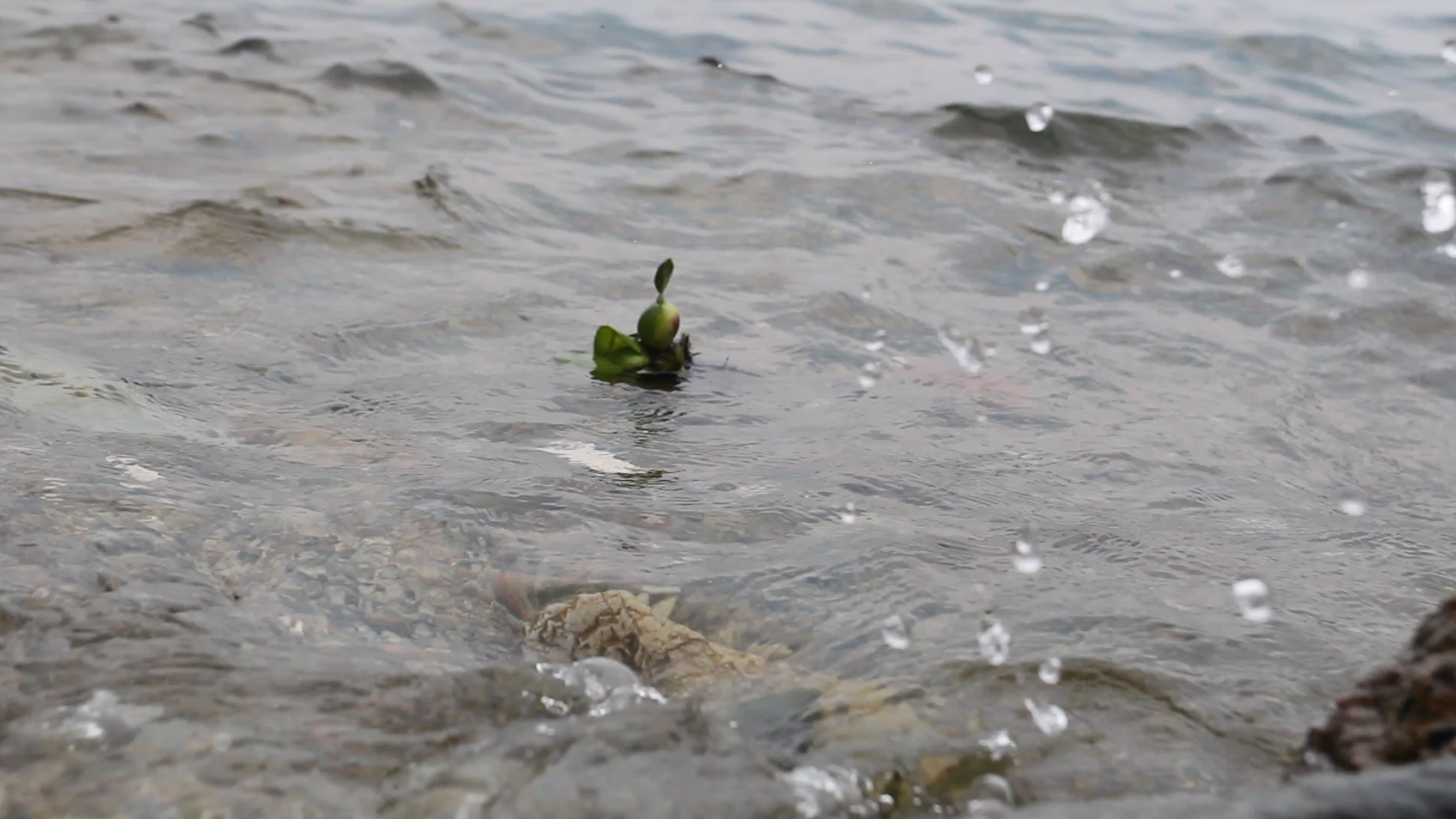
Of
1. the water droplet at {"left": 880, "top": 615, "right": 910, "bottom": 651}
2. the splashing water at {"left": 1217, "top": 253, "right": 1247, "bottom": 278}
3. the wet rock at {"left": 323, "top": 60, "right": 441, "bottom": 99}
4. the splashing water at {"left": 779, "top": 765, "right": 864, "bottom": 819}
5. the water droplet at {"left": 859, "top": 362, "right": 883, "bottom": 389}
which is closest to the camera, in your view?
the splashing water at {"left": 779, "top": 765, "right": 864, "bottom": 819}

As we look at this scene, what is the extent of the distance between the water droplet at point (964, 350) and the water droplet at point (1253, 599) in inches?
65.3

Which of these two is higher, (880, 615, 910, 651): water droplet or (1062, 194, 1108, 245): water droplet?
(880, 615, 910, 651): water droplet

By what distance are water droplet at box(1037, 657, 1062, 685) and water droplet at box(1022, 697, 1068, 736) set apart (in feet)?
0.29

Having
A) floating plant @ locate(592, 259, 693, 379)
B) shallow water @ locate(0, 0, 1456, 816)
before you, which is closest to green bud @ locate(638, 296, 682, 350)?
floating plant @ locate(592, 259, 693, 379)

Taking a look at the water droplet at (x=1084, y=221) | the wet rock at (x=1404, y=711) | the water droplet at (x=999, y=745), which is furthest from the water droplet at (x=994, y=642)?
the water droplet at (x=1084, y=221)

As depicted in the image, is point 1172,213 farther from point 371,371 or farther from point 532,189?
point 371,371

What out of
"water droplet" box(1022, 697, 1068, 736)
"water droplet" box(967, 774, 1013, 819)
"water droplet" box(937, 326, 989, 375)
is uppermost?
"water droplet" box(967, 774, 1013, 819)

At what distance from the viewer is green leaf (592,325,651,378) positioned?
4.12 m

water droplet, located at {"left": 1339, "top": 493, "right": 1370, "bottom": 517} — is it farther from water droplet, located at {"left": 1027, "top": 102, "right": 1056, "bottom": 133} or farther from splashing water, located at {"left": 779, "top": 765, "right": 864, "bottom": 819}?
water droplet, located at {"left": 1027, "top": 102, "right": 1056, "bottom": 133}

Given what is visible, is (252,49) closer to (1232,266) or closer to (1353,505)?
(1232,266)

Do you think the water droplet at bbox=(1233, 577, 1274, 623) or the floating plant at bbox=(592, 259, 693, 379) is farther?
the floating plant at bbox=(592, 259, 693, 379)

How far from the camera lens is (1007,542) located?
10.0ft

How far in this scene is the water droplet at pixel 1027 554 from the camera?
2.91 meters

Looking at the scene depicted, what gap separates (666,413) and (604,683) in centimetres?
176
